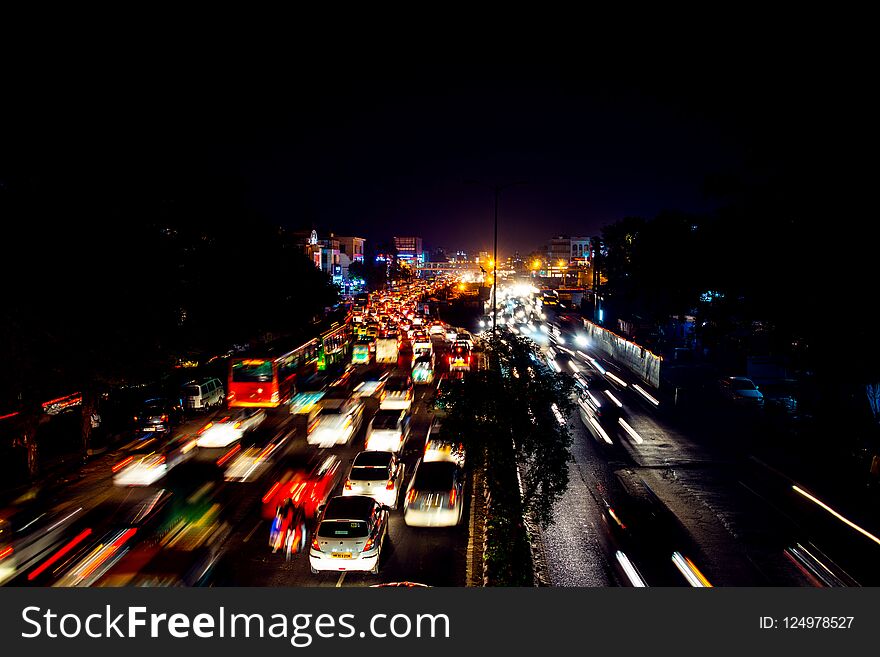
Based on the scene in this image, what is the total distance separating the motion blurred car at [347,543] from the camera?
1022 cm

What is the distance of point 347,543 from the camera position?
1026 cm

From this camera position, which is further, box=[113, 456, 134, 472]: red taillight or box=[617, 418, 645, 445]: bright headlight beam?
box=[617, 418, 645, 445]: bright headlight beam

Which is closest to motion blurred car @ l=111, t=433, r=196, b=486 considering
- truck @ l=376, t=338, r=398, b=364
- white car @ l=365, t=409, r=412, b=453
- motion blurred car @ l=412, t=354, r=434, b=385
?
white car @ l=365, t=409, r=412, b=453

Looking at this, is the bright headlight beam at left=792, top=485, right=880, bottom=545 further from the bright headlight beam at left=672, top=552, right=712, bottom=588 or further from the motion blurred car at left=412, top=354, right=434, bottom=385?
the motion blurred car at left=412, top=354, right=434, bottom=385

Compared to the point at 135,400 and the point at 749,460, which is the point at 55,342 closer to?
the point at 135,400

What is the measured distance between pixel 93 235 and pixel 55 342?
5553mm

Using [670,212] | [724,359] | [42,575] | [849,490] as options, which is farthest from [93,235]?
[670,212]

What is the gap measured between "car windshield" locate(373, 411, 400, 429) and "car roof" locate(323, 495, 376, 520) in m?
6.90

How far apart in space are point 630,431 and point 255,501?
48.0ft

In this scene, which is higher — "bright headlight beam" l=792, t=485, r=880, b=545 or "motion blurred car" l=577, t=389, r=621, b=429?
"bright headlight beam" l=792, t=485, r=880, b=545

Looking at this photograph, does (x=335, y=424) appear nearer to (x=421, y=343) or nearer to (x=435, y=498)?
(x=435, y=498)

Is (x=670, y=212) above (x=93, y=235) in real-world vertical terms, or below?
above

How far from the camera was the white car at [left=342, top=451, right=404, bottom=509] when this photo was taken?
13.7 m

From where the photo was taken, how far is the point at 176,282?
25.9 meters
